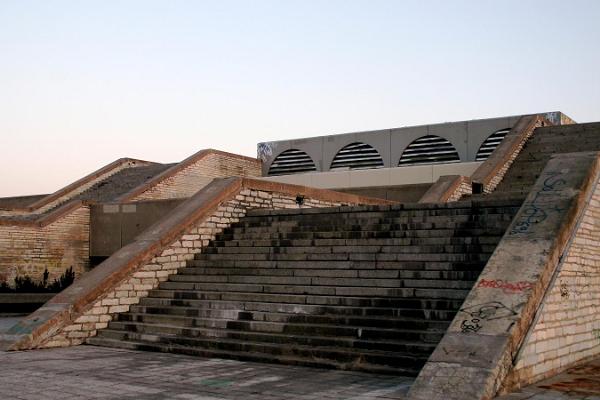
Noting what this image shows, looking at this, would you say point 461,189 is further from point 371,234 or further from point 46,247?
point 46,247

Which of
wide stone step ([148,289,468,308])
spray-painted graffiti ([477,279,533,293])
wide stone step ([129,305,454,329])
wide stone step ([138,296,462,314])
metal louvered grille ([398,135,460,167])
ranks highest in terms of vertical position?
metal louvered grille ([398,135,460,167])

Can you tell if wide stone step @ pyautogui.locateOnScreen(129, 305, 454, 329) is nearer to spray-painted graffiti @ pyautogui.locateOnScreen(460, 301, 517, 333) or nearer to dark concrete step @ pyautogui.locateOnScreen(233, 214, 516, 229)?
spray-painted graffiti @ pyautogui.locateOnScreen(460, 301, 517, 333)

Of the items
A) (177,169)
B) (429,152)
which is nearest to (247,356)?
(177,169)

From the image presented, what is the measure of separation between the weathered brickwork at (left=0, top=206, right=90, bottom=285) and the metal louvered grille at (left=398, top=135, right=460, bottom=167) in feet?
38.0

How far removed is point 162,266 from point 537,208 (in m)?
6.06

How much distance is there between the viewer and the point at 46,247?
63.1 ft

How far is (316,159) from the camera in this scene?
26.8m

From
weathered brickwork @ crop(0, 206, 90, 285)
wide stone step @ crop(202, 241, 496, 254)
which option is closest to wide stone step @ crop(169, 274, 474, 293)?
wide stone step @ crop(202, 241, 496, 254)

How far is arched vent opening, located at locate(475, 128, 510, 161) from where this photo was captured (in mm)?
22938

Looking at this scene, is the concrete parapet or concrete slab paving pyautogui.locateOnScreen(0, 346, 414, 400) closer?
concrete slab paving pyautogui.locateOnScreen(0, 346, 414, 400)

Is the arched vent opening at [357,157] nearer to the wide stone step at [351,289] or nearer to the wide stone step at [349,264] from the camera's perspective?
the wide stone step at [349,264]

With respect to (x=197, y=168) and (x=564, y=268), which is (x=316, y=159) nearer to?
(x=197, y=168)

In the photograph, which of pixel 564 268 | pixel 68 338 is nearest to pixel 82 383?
pixel 68 338

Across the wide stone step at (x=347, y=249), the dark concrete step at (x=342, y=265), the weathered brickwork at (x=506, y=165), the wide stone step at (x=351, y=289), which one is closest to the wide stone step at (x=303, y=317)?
the wide stone step at (x=351, y=289)
